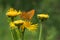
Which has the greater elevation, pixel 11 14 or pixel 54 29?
pixel 11 14

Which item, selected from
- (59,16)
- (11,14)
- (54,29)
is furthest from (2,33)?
(11,14)

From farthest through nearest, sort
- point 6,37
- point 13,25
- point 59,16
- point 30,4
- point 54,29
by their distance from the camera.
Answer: point 30,4 → point 59,16 → point 54,29 → point 6,37 → point 13,25

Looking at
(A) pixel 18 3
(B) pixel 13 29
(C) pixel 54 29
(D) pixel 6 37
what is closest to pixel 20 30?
(B) pixel 13 29

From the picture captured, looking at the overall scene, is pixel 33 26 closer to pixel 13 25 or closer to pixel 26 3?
pixel 13 25

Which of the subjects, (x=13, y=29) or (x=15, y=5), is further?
(x=15, y=5)

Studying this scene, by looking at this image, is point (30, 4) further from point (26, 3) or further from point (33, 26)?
point (33, 26)

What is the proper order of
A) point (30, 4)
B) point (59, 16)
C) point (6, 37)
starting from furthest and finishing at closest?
point (30, 4) < point (59, 16) < point (6, 37)

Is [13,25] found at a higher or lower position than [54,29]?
higher

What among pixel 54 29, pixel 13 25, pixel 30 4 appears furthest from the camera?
pixel 30 4

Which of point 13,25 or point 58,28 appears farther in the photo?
point 58,28
